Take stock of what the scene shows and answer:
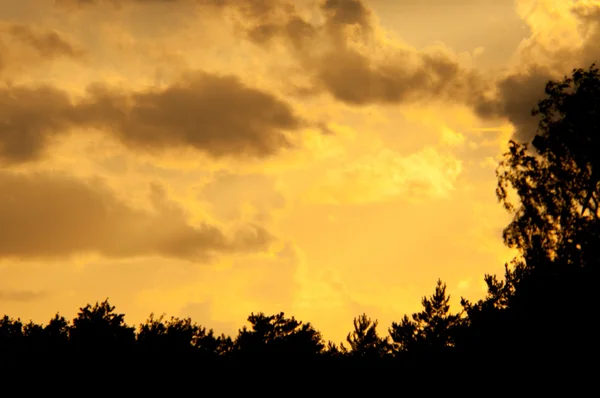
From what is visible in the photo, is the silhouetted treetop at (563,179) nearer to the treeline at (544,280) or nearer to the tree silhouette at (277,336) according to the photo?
the treeline at (544,280)

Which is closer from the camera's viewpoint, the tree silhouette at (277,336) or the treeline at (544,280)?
the treeline at (544,280)

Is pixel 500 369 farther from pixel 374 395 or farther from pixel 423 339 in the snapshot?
pixel 423 339

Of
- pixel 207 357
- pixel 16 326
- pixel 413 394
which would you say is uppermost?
pixel 16 326

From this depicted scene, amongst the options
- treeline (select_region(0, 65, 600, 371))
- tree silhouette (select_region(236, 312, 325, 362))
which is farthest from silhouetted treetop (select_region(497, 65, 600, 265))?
tree silhouette (select_region(236, 312, 325, 362))

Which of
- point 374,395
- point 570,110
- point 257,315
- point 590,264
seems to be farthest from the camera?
point 257,315

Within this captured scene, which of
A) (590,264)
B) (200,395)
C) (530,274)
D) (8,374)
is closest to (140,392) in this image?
(200,395)

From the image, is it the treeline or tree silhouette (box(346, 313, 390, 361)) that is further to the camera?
tree silhouette (box(346, 313, 390, 361))

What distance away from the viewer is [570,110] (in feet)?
142

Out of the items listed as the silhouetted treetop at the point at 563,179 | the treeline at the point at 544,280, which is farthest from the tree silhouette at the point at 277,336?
the silhouetted treetop at the point at 563,179

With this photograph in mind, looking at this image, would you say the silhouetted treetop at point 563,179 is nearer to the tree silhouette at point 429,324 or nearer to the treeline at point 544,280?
the treeline at point 544,280

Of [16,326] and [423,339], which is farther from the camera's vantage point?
[423,339]

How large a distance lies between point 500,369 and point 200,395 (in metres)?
23.1

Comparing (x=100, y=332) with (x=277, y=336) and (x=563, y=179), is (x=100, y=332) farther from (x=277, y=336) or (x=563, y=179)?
(x=563, y=179)

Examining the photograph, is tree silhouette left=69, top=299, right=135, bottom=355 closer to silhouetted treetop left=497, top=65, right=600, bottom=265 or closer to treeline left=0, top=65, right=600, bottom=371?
treeline left=0, top=65, right=600, bottom=371
